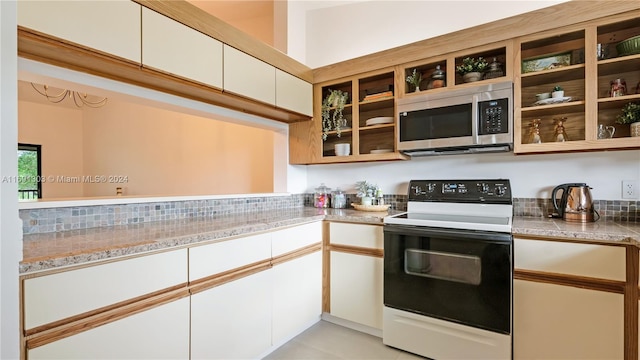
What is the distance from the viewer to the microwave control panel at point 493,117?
1849 mm

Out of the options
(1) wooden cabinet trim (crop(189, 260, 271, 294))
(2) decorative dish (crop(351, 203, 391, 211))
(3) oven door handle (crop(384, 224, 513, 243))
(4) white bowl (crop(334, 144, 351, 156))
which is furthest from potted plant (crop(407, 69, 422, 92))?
(1) wooden cabinet trim (crop(189, 260, 271, 294))

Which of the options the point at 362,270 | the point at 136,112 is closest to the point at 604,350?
the point at 362,270

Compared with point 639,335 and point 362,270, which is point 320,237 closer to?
point 362,270

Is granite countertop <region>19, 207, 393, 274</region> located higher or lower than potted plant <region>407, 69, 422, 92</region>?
lower

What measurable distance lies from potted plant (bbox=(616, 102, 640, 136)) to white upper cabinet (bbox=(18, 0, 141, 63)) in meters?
2.67

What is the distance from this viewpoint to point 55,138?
18.3ft

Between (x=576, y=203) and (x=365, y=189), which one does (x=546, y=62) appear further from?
(x=365, y=189)

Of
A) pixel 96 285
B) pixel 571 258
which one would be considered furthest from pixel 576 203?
pixel 96 285

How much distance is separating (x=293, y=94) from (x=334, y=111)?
43 cm

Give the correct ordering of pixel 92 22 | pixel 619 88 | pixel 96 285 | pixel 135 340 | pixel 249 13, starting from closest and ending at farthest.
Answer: pixel 96 285 < pixel 135 340 < pixel 92 22 < pixel 619 88 < pixel 249 13

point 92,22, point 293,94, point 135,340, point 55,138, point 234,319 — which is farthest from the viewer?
point 55,138

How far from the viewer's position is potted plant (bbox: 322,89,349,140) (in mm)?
2592

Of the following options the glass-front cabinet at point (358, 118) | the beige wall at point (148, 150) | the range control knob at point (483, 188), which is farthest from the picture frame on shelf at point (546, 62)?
the beige wall at point (148, 150)

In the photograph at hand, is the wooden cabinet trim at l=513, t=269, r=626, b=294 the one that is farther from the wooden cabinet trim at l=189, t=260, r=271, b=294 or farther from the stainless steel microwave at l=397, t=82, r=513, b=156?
the wooden cabinet trim at l=189, t=260, r=271, b=294
